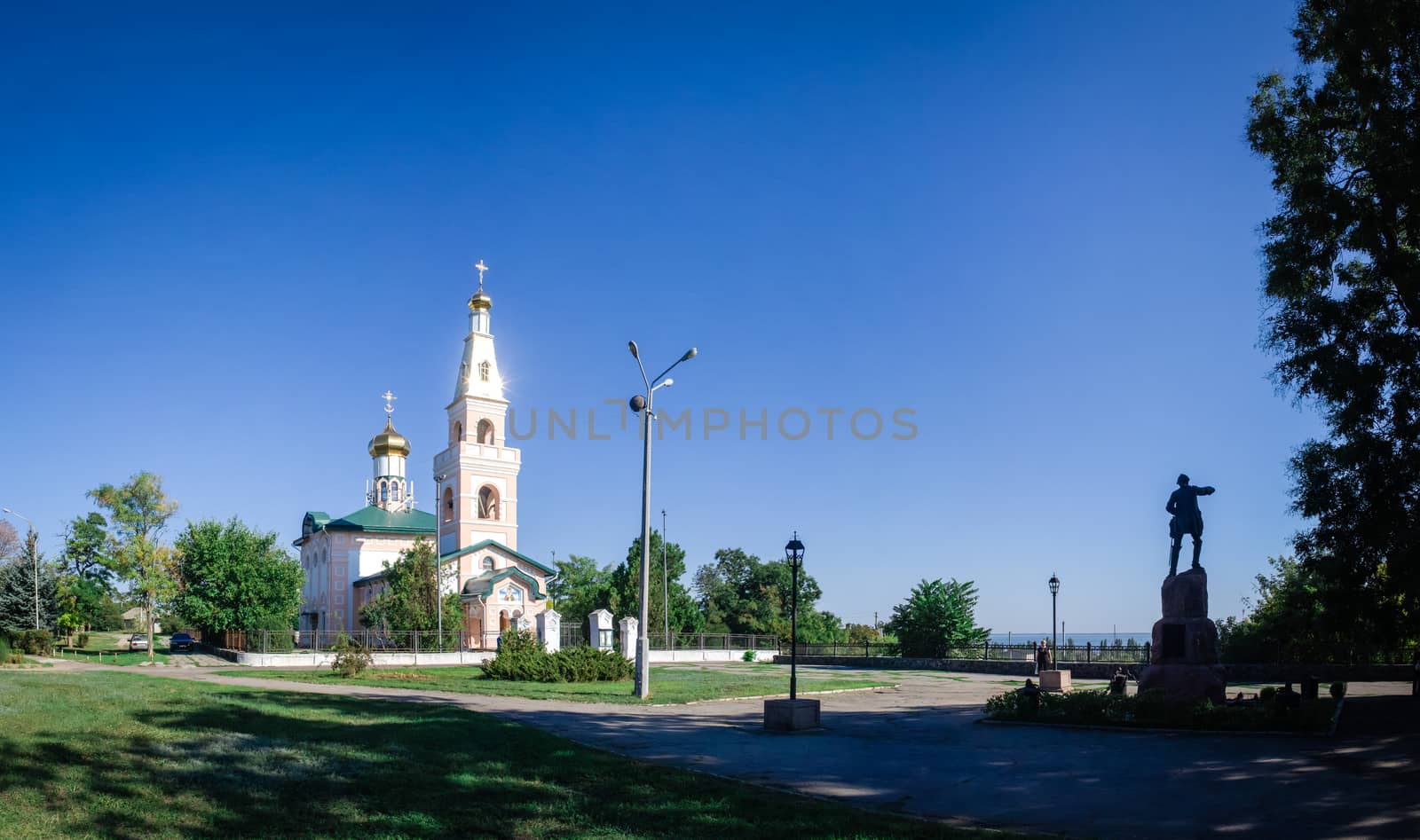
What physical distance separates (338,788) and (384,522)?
59.7 metres

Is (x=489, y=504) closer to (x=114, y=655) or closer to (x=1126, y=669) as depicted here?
(x=114, y=655)

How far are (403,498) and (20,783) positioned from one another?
6354 cm

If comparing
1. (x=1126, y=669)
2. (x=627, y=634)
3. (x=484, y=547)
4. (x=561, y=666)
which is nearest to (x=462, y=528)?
(x=484, y=547)

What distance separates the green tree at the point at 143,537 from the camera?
47281mm

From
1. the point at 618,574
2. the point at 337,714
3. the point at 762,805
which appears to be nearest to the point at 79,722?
the point at 337,714

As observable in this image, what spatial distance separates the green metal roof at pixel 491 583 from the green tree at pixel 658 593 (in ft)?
14.6

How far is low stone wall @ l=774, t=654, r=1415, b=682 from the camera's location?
26.6 meters

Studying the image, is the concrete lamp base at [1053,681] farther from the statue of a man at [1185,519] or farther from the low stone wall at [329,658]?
the low stone wall at [329,658]

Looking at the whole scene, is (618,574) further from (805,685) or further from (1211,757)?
(1211,757)

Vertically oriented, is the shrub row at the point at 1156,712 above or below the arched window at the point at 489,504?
below

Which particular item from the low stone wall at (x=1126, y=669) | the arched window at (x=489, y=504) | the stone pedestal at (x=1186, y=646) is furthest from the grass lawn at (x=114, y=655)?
the stone pedestal at (x=1186, y=646)

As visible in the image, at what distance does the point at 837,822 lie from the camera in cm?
816

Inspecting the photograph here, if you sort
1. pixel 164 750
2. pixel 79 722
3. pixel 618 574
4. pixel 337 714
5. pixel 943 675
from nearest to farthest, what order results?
pixel 164 750 → pixel 79 722 → pixel 337 714 → pixel 943 675 → pixel 618 574

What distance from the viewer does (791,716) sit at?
47.3ft
